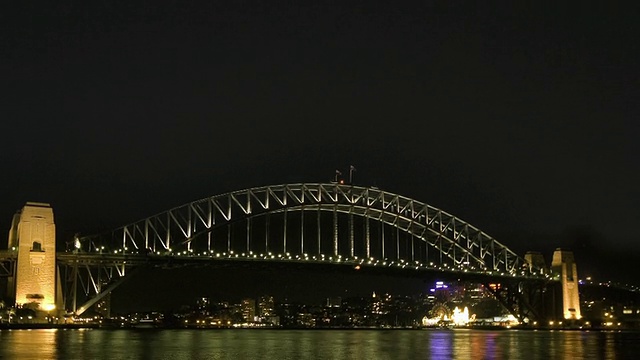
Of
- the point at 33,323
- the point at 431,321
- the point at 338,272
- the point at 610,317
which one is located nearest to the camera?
the point at 33,323

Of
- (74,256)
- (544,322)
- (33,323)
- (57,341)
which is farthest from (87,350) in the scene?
(544,322)

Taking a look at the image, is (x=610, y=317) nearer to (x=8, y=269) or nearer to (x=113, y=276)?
(x=113, y=276)

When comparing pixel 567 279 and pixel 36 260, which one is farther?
pixel 567 279

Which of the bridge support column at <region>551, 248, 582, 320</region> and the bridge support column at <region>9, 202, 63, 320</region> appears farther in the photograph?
the bridge support column at <region>551, 248, 582, 320</region>

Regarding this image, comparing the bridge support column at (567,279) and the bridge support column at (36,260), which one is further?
the bridge support column at (567,279)

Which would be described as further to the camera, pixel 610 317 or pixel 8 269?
pixel 610 317
